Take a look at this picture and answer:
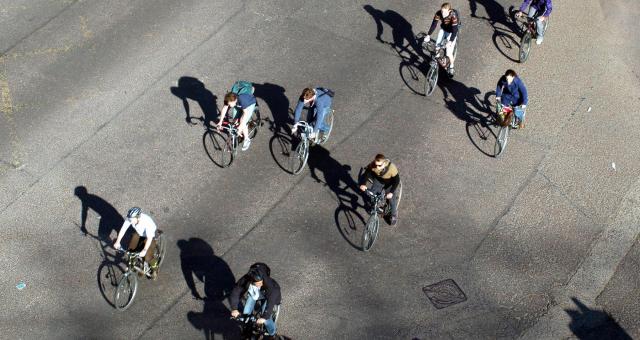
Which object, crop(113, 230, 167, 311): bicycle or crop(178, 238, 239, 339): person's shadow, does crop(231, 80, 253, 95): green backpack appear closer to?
crop(178, 238, 239, 339): person's shadow

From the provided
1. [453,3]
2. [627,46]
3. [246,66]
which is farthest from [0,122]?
[627,46]

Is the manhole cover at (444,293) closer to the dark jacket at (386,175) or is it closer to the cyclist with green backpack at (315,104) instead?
the dark jacket at (386,175)

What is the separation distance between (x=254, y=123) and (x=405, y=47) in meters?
4.98

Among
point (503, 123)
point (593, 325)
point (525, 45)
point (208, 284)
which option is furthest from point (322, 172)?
point (525, 45)

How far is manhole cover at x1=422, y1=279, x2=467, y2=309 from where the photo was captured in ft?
43.0

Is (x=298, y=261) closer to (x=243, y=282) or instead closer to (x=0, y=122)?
(x=243, y=282)

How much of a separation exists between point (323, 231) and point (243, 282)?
3.22m

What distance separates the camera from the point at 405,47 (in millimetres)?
18172

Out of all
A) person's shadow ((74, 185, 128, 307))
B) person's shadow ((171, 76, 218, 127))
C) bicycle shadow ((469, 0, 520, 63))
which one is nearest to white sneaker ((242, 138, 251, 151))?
person's shadow ((171, 76, 218, 127))

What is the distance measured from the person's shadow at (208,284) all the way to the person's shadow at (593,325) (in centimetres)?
601

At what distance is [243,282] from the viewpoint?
11.3 m

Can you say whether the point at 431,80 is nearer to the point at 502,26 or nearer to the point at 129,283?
the point at 502,26

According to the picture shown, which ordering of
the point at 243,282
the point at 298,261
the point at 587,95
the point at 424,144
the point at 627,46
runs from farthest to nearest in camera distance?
the point at 627,46, the point at 587,95, the point at 424,144, the point at 298,261, the point at 243,282

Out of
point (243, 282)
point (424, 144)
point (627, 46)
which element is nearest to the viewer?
point (243, 282)
